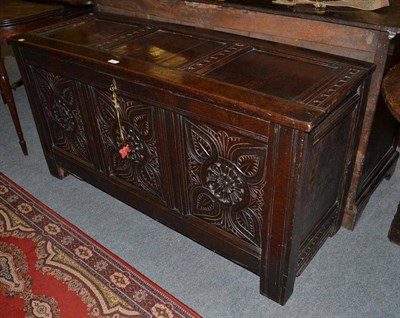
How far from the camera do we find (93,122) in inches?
74.5

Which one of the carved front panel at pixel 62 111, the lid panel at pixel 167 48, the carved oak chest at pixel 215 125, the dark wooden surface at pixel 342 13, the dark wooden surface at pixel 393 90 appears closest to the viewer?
the dark wooden surface at pixel 393 90

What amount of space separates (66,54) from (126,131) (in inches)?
15.4

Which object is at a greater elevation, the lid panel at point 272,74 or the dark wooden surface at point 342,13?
the dark wooden surface at point 342,13

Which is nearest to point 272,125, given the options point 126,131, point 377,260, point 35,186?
point 126,131

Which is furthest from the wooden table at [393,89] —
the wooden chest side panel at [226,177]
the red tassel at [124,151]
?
the red tassel at [124,151]

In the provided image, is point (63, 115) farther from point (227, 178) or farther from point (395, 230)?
point (395, 230)

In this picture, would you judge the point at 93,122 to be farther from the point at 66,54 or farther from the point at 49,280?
the point at 49,280

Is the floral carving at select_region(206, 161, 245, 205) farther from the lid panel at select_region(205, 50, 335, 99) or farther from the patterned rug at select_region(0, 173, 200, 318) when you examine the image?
the patterned rug at select_region(0, 173, 200, 318)

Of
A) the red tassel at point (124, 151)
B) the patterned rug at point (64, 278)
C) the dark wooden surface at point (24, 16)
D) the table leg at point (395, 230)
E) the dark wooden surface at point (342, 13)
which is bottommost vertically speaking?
the patterned rug at point (64, 278)

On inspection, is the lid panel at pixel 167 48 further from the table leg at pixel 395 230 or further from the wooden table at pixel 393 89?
the table leg at pixel 395 230

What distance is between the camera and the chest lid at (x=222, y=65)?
127cm

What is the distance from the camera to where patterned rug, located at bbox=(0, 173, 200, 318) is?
1636 millimetres

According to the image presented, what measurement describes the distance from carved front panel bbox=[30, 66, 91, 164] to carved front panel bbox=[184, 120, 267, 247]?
2.20 feet

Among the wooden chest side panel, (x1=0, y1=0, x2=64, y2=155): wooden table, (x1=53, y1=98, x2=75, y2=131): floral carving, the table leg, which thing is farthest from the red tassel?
the table leg
